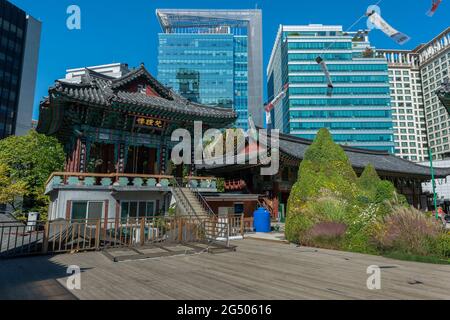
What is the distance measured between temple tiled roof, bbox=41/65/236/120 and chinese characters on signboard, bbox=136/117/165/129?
0.82m

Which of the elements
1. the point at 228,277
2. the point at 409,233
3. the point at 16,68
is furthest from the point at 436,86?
the point at 16,68

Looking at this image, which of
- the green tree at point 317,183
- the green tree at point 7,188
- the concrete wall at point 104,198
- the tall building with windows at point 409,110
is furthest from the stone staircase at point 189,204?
the tall building with windows at point 409,110

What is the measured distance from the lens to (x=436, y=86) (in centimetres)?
10488

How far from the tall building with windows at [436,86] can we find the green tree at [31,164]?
115564 millimetres

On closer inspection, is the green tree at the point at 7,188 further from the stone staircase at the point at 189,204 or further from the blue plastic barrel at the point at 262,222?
the blue plastic barrel at the point at 262,222

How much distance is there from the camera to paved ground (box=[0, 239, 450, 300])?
5.33 m

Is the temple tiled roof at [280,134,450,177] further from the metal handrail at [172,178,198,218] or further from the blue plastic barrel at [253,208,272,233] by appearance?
the metal handrail at [172,178,198,218]

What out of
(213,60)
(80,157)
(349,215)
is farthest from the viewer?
(213,60)

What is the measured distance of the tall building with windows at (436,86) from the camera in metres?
99.2

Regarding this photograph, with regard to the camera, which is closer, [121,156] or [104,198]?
[104,198]

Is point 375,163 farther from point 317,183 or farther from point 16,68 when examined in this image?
point 16,68

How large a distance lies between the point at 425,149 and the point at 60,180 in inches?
5214

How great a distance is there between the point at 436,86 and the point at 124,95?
409ft

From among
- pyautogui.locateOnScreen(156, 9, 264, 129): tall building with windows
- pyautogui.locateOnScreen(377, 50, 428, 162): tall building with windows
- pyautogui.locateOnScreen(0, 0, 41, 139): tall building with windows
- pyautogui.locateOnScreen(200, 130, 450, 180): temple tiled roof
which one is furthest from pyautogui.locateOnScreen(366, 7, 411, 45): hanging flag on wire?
pyautogui.locateOnScreen(377, 50, 428, 162): tall building with windows
